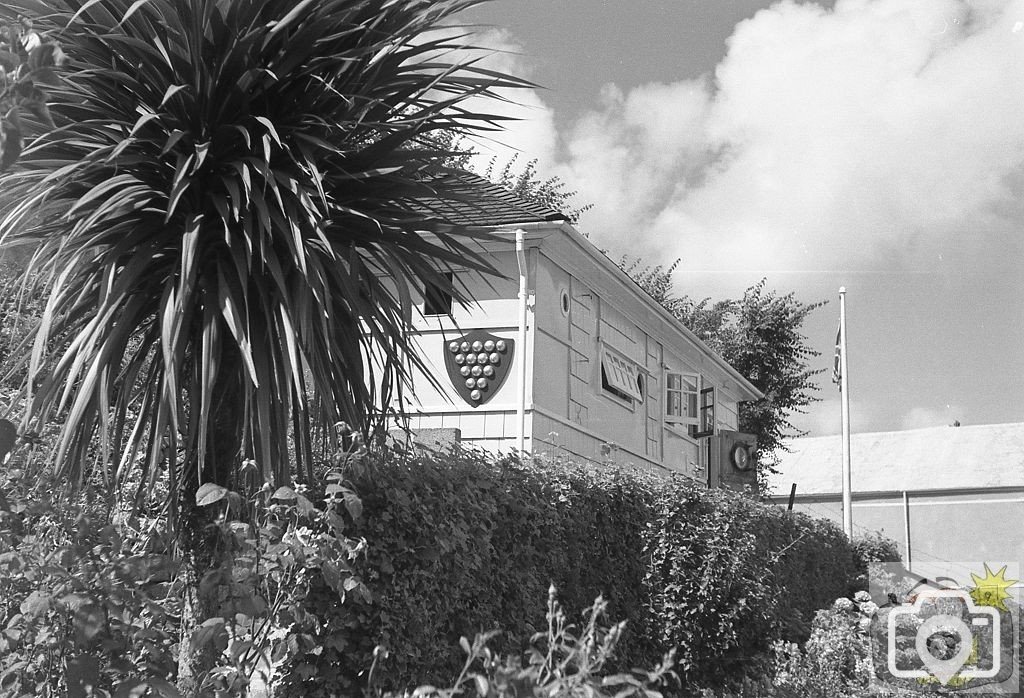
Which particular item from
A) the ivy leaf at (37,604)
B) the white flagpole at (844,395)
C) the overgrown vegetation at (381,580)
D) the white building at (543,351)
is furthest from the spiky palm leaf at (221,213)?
the white flagpole at (844,395)

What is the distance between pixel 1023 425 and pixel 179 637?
39101 millimetres

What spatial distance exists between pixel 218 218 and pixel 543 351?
9086 mm

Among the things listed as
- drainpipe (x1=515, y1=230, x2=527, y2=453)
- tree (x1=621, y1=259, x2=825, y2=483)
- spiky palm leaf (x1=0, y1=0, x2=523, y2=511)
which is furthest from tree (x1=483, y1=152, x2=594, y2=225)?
spiky palm leaf (x1=0, y1=0, x2=523, y2=511)

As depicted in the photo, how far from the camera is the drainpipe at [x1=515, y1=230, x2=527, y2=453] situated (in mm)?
12531

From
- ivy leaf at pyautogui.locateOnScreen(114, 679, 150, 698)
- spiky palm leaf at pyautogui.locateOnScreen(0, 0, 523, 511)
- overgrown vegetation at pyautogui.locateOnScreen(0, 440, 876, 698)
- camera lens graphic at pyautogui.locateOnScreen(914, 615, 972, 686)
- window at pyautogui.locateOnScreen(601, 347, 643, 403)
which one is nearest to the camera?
ivy leaf at pyautogui.locateOnScreen(114, 679, 150, 698)

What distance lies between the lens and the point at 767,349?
32.5 metres

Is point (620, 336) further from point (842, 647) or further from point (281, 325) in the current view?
point (281, 325)

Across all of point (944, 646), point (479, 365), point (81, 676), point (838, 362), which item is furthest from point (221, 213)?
point (838, 362)

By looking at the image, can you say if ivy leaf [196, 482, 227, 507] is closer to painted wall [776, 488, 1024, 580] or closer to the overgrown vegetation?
the overgrown vegetation

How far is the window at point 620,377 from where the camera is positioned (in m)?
15.3

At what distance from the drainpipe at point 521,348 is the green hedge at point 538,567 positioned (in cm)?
309

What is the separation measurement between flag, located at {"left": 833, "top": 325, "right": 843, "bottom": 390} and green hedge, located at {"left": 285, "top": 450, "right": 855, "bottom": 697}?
1193 centimetres

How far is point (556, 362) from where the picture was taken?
538 inches

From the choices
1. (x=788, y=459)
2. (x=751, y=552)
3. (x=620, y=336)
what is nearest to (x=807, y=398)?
(x=788, y=459)
